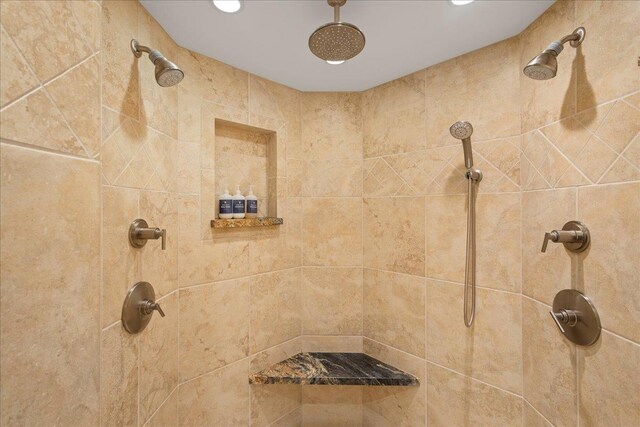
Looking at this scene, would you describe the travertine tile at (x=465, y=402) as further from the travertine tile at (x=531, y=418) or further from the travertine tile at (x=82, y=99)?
the travertine tile at (x=82, y=99)

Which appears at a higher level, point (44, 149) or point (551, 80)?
point (551, 80)

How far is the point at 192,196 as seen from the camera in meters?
1.29

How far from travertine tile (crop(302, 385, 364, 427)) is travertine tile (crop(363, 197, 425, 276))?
772mm

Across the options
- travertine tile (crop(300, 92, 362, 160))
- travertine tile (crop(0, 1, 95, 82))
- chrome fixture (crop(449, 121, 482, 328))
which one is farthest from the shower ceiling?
travertine tile (crop(0, 1, 95, 82))

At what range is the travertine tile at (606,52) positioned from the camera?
2.56ft

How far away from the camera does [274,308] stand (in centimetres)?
162

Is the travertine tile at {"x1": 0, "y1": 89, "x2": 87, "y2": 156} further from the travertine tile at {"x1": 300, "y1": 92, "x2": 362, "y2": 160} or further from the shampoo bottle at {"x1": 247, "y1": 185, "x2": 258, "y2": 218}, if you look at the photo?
the travertine tile at {"x1": 300, "y1": 92, "x2": 362, "y2": 160}

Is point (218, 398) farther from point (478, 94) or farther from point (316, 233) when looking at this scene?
point (478, 94)

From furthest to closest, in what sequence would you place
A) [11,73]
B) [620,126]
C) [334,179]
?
[334,179]
[620,126]
[11,73]

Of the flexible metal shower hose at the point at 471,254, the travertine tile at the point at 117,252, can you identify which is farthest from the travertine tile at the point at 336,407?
the travertine tile at the point at 117,252

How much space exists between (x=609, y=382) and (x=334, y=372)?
3.58ft

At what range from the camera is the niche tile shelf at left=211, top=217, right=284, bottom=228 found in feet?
4.44

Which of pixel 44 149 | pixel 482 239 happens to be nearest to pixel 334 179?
pixel 482 239

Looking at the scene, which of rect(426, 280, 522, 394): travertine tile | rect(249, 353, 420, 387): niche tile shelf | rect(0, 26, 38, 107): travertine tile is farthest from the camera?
rect(249, 353, 420, 387): niche tile shelf
